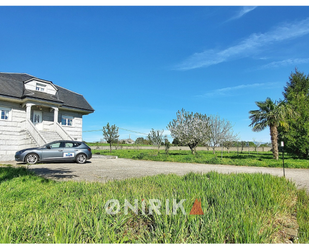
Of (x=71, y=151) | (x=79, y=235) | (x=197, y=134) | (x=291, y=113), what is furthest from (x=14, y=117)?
(x=291, y=113)

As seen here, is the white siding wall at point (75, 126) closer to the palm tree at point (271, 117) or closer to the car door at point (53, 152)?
the car door at point (53, 152)

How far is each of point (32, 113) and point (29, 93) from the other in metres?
2.25

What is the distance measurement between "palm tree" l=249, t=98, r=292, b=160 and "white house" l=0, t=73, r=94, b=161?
18.2 meters

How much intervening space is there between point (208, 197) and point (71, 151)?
1310 cm

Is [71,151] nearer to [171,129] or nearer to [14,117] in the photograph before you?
[14,117]

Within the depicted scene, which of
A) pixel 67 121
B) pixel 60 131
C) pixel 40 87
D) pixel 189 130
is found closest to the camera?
pixel 60 131

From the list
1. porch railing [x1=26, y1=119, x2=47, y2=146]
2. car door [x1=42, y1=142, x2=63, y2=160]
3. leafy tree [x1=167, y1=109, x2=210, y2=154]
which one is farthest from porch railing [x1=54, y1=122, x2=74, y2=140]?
leafy tree [x1=167, y1=109, x2=210, y2=154]

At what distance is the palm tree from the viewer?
1958 cm

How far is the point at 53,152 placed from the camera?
1397 centimetres

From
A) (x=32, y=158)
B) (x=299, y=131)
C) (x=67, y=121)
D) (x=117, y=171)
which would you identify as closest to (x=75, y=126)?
(x=67, y=121)

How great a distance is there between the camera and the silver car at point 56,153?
1323 centimetres

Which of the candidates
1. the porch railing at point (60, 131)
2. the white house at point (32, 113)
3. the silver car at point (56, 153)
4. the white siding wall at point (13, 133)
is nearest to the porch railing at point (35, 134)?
the white house at point (32, 113)

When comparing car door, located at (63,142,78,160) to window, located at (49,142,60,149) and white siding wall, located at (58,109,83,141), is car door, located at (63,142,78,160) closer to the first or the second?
window, located at (49,142,60,149)

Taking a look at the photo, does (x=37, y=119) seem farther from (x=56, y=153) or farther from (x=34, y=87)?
(x=56, y=153)
